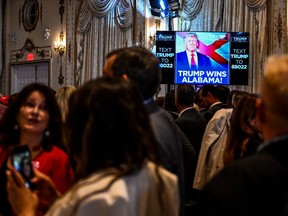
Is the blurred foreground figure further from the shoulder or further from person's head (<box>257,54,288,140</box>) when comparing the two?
the shoulder

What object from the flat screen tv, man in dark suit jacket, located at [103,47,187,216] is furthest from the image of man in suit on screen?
man in dark suit jacket, located at [103,47,187,216]

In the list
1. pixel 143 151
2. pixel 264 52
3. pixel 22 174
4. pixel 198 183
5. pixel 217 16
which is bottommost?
pixel 198 183

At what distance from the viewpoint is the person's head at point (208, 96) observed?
195 inches

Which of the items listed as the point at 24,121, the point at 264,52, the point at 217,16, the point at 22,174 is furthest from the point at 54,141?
the point at 217,16

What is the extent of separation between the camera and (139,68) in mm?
2000

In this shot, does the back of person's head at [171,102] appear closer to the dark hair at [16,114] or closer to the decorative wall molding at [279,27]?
the dark hair at [16,114]

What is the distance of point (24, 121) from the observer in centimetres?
236

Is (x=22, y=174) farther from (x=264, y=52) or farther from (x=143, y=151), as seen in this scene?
(x=264, y=52)

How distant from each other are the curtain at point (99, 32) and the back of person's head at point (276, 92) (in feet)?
29.4

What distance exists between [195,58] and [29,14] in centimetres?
610

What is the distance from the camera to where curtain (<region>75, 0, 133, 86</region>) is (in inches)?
411

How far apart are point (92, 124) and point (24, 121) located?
1008mm

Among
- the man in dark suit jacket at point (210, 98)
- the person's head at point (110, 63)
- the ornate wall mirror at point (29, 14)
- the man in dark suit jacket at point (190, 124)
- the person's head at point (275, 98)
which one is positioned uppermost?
the ornate wall mirror at point (29, 14)

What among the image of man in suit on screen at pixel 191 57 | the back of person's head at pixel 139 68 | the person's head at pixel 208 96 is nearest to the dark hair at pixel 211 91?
the person's head at pixel 208 96
